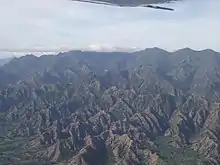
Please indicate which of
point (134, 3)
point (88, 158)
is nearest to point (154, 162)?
point (88, 158)

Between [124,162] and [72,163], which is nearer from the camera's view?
[72,163]

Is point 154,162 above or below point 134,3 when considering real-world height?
below

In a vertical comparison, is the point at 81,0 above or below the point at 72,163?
above

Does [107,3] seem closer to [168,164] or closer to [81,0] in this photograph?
[81,0]

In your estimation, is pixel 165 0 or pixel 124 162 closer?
pixel 165 0

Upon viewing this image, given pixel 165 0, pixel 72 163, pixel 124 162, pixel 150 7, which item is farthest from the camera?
pixel 124 162

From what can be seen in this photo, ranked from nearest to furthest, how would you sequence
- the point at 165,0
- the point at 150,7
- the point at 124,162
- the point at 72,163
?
the point at 165,0
the point at 150,7
the point at 72,163
the point at 124,162

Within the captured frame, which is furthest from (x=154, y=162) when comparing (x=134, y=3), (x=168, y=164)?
(x=134, y=3)

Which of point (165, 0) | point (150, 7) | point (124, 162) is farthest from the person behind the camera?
point (124, 162)

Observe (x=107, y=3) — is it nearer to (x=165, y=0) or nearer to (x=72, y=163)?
(x=165, y=0)
